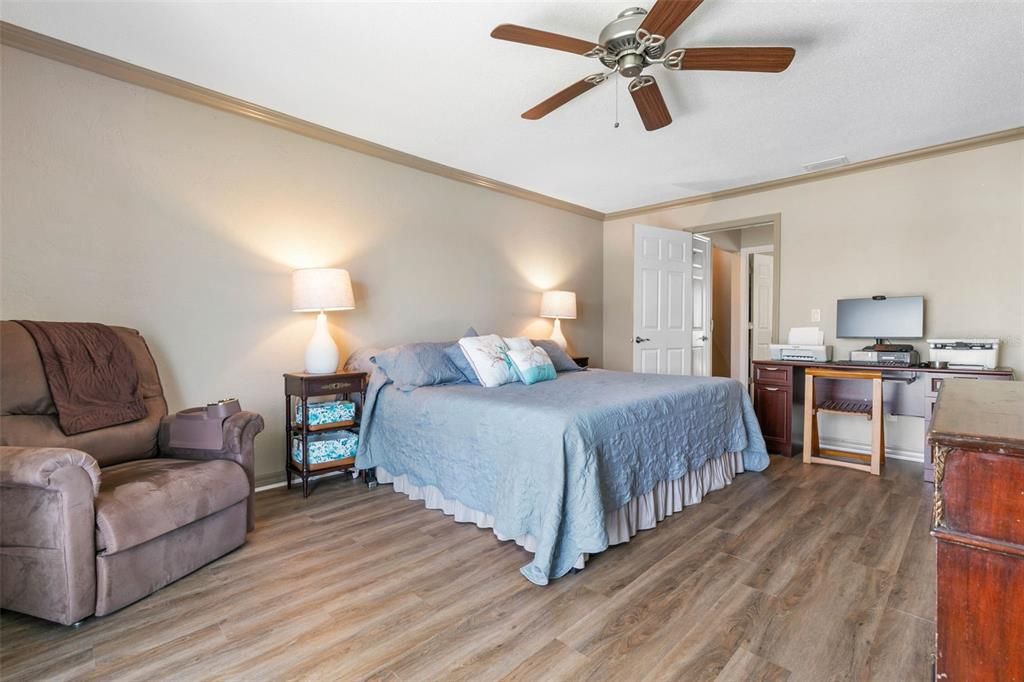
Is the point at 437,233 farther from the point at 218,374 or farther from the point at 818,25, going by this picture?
the point at 818,25

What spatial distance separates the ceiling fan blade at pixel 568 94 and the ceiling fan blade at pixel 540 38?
0.21 m

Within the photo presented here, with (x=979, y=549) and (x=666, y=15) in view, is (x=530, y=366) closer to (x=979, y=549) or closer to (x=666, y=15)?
(x=666, y=15)

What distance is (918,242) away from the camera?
12.0 feet

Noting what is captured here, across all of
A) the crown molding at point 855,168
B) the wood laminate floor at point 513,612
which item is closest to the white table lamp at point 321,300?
the wood laminate floor at point 513,612

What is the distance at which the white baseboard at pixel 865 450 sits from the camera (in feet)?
12.1

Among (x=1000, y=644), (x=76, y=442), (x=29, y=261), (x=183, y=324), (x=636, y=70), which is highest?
(x=636, y=70)

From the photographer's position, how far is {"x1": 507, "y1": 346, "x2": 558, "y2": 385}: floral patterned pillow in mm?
3117

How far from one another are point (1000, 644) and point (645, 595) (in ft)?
3.45

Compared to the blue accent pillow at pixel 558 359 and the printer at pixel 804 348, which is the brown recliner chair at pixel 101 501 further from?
the printer at pixel 804 348

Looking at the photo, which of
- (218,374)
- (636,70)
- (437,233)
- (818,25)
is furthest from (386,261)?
(818,25)

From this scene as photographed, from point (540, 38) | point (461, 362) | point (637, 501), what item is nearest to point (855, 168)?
point (540, 38)

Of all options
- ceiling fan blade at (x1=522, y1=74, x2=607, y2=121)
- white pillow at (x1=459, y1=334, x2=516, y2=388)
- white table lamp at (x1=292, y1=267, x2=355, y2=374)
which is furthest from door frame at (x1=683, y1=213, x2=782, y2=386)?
white table lamp at (x1=292, y1=267, x2=355, y2=374)

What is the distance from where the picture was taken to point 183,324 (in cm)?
270

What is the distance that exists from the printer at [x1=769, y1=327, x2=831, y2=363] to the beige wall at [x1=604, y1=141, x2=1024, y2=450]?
0.81 ft
